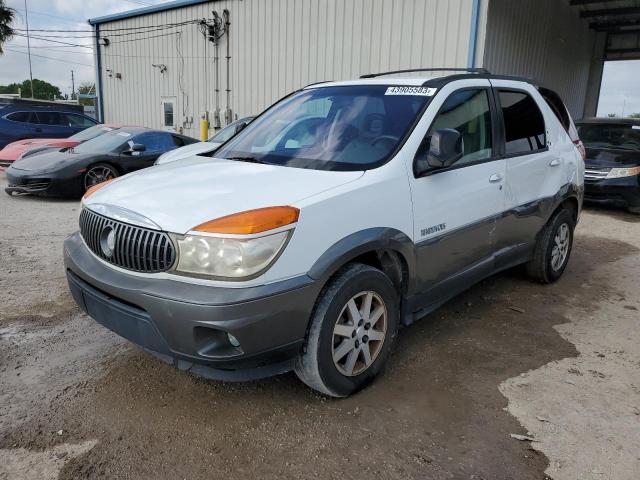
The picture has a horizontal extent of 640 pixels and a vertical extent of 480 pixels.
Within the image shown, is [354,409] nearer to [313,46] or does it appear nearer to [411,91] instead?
[411,91]

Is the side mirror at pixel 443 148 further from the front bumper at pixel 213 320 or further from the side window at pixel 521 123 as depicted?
the front bumper at pixel 213 320

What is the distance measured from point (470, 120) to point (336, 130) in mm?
990

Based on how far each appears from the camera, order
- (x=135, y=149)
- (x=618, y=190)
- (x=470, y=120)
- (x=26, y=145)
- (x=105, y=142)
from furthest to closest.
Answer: (x=26, y=145) < (x=105, y=142) < (x=135, y=149) < (x=618, y=190) < (x=470, y=120)

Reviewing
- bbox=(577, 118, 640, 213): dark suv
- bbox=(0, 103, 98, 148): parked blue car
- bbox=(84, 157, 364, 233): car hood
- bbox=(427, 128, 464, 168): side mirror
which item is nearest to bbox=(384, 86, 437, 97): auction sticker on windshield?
bbox=(427, 128, 464, 168): side mirror

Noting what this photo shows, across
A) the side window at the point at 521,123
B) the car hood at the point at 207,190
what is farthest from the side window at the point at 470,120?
the car hood at the point at 207,190

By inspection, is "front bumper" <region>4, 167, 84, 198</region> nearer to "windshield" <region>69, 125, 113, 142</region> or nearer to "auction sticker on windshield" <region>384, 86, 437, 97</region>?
"windshield" <region>69, 125, 113, 142</region>

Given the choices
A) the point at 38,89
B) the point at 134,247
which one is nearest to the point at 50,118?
the point at 134,247

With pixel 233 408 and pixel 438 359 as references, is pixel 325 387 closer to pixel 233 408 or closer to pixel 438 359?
pixel 233 408

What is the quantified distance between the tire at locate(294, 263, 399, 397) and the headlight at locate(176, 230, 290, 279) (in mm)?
407

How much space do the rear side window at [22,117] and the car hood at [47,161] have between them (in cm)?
446

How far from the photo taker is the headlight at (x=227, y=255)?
7.46ft

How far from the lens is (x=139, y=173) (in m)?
3.24

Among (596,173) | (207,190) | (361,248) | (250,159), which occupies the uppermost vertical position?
(250,159)

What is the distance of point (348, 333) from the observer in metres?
2.70
